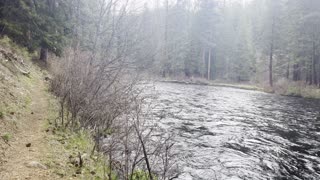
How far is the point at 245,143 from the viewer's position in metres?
10.9

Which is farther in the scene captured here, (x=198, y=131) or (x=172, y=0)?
(x=172, y=0)

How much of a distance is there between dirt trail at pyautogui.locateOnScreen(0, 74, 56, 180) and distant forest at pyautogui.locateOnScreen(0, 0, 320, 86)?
3906mm

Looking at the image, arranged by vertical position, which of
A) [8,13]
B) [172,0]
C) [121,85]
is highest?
[172,0]

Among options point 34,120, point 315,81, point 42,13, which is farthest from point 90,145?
point 315,81

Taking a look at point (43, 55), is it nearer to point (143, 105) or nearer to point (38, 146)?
point (143, 105)

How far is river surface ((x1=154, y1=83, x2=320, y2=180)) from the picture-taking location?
8.06 m

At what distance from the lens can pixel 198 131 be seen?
12.4 metres

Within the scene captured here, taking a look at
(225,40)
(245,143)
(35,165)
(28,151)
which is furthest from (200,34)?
(35,165)

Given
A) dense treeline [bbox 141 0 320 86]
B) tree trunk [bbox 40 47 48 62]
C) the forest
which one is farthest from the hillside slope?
dense treeline [bbox 141 0 320 86]

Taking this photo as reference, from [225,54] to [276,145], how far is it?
41861 millimetres

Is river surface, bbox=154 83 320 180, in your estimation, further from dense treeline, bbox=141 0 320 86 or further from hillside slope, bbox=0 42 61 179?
dense treeline, bbox=141 0 320 86

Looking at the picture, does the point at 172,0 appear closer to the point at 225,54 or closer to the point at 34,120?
the point at 225,54

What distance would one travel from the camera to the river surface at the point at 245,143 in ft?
26.5

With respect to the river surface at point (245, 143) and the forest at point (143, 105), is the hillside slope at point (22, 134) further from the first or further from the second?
the river surface at point (245, 143)
